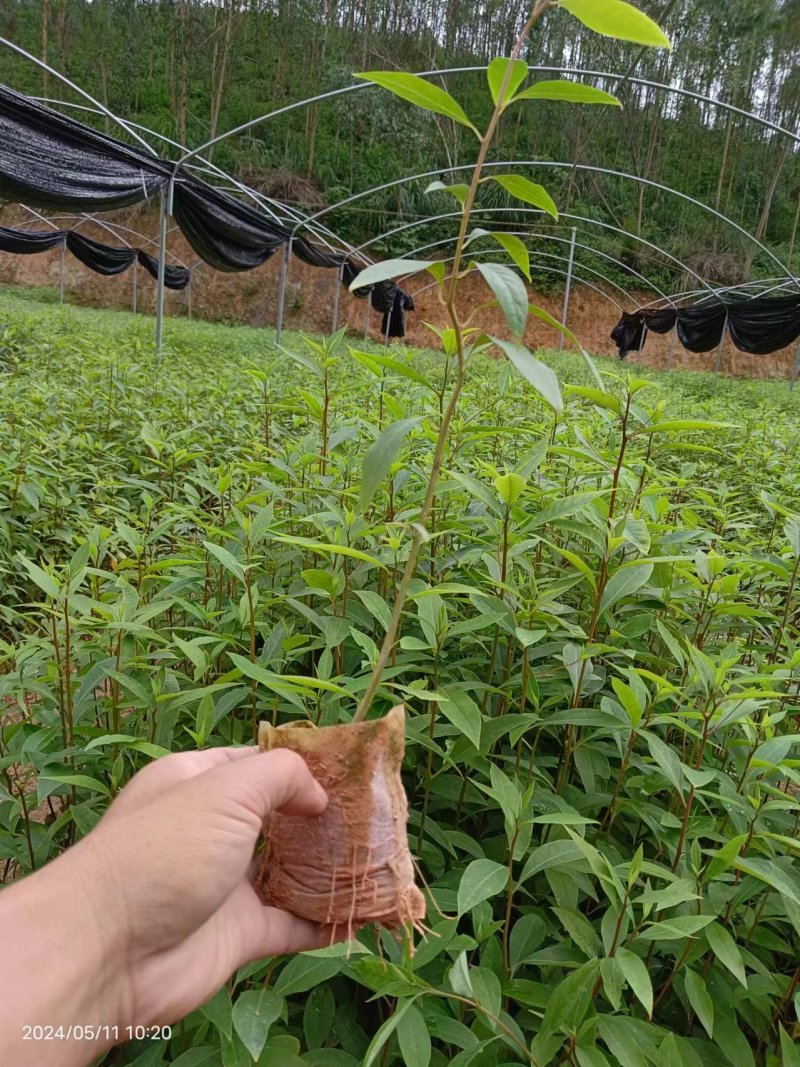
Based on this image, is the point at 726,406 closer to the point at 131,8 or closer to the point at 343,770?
the point at 343,770

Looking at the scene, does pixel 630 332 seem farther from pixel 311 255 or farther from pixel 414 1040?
pixel 414 1040

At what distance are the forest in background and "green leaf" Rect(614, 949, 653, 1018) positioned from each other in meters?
26.7

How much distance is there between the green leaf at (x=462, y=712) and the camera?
1048 millimetres

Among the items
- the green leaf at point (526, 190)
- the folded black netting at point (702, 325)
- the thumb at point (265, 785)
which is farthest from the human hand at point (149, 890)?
the folded black netting at point (702, 325)

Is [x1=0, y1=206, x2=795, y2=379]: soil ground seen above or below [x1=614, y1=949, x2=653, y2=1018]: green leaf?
above

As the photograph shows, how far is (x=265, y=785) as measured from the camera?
0.77 metres

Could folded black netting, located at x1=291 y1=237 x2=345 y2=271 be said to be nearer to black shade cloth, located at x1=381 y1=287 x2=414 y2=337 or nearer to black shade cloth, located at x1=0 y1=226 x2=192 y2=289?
black shade cloth, located at x1=381 y1=287 x2=414 y2=337

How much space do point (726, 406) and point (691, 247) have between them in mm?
26292

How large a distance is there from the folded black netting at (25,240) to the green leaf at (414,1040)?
680 inches

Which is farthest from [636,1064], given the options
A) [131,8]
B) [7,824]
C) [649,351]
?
[131,8]

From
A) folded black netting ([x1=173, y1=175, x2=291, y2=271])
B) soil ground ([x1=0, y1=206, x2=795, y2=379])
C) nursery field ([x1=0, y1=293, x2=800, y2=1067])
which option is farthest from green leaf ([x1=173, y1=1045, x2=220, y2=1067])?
soil ground ([x1=0, y1=206, x2=795, y2=379])

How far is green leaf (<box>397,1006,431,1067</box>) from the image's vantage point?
87 centimetres

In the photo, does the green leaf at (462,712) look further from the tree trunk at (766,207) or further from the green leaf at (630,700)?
the tree trunk at (766,207)

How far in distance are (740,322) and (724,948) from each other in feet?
52.0
